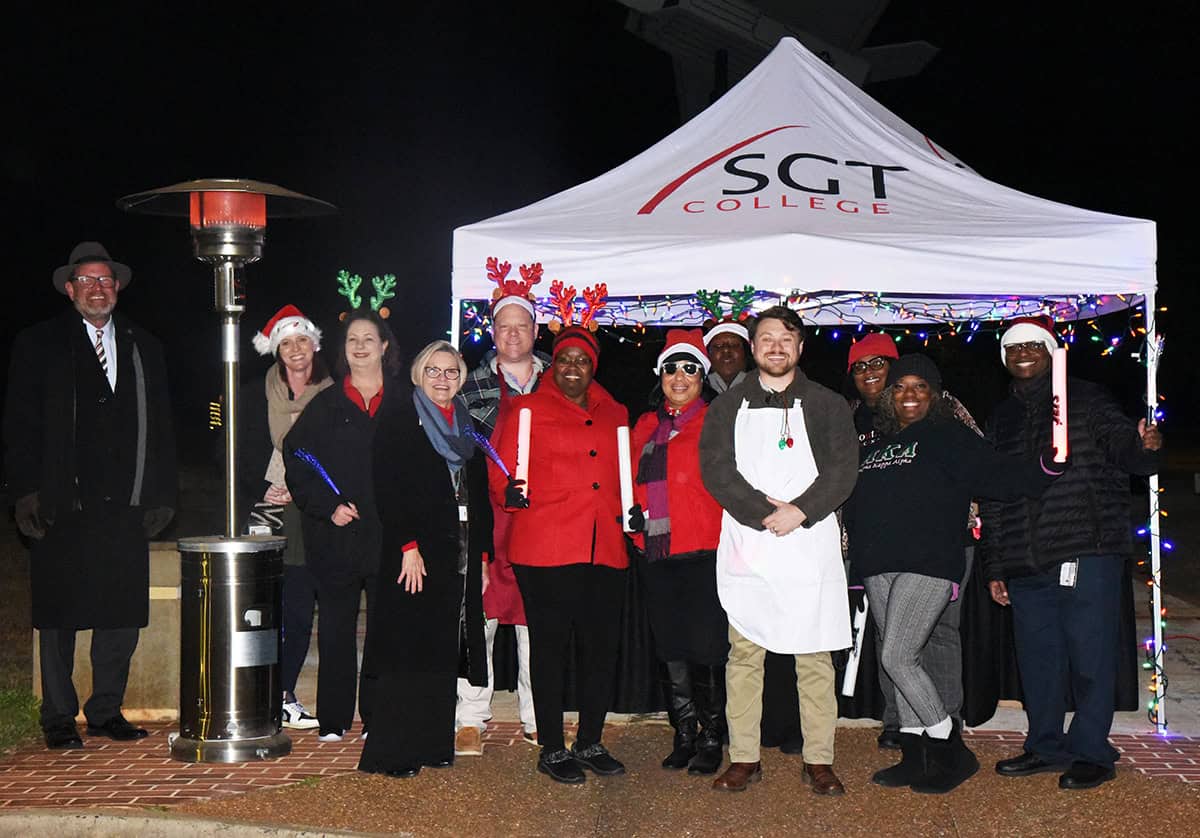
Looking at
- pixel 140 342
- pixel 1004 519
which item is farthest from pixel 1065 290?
pixel 140 342

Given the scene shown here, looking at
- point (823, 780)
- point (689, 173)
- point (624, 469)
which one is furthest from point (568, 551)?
point (689, 173)

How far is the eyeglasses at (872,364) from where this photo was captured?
6.48m

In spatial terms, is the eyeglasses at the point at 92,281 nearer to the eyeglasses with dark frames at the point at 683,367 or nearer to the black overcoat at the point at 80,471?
the black overcoat at the point at 80,471

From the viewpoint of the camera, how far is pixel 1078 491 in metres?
5.80

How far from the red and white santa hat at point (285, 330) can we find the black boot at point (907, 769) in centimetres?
356

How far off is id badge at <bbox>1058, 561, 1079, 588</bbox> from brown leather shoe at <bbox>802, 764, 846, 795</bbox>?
132 centimetres

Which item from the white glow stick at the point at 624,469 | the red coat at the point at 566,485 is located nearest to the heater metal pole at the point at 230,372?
the red coat at the point at 566,485

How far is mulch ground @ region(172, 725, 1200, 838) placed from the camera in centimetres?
509

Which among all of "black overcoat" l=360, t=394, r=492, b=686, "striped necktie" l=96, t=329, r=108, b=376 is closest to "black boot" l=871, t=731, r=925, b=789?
"black overcoat" l=360, t=394, r=492, b=686

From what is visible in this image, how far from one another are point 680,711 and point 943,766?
1188 millimetres

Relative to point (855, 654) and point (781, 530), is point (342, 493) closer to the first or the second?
point (781, 530)

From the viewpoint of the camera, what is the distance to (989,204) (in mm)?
6973

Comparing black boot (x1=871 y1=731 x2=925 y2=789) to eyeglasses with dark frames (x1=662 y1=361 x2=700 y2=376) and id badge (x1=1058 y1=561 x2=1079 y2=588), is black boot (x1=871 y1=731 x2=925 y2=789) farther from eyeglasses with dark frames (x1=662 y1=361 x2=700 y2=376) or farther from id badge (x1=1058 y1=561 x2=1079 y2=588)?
eyeglasses with dark frames (x1=662 y1=361 x2=700 y2=376)

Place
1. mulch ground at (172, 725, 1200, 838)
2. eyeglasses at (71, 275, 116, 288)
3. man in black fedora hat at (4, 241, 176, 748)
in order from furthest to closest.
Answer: eyeglasses at (71, 275, 116, 288) → man in black fedora hat at (4, 241, 176, 748) → mulch ground at (172, 725, 1200, 838)
